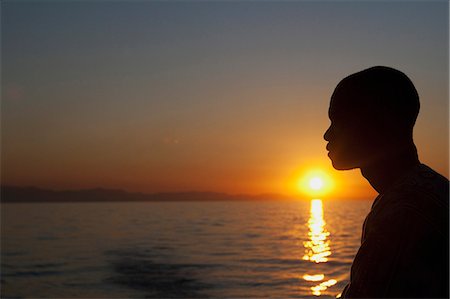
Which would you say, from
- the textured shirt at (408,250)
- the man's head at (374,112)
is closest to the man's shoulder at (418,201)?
the textured shirt at (408,250)

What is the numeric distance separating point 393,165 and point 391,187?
0.16 meters

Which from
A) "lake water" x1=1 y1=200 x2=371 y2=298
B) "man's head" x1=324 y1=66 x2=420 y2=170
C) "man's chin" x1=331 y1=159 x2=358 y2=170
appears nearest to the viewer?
"man's head" x1=324 y1=66 x2=420 y2=170

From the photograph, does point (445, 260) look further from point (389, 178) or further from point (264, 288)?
point (264, 288)

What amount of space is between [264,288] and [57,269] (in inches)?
461

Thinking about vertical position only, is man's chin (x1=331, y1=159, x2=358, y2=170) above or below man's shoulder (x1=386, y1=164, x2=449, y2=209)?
above

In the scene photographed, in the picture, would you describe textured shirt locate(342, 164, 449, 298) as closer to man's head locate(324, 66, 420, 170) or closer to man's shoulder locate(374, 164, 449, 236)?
man's shoulder locate(374, 164, 449, 236)

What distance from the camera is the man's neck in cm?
232

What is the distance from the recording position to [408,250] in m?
2.01

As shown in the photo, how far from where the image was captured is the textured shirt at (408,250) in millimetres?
2006

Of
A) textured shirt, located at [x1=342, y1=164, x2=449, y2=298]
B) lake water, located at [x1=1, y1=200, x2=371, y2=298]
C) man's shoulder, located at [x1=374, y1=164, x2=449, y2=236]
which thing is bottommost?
lake water, located at [x1=1, y1=200, x2=371, y2=298]

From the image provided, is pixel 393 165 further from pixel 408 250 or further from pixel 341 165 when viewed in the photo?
pixel 408 250

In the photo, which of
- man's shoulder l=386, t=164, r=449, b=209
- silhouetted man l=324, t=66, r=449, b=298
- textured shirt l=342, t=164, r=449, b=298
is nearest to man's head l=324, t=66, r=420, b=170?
silhouetted man l=324, t=66, r=449, b=298

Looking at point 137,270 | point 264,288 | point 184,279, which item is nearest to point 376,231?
point 264,288

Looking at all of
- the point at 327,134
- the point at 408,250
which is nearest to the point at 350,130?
the point at 327,134
